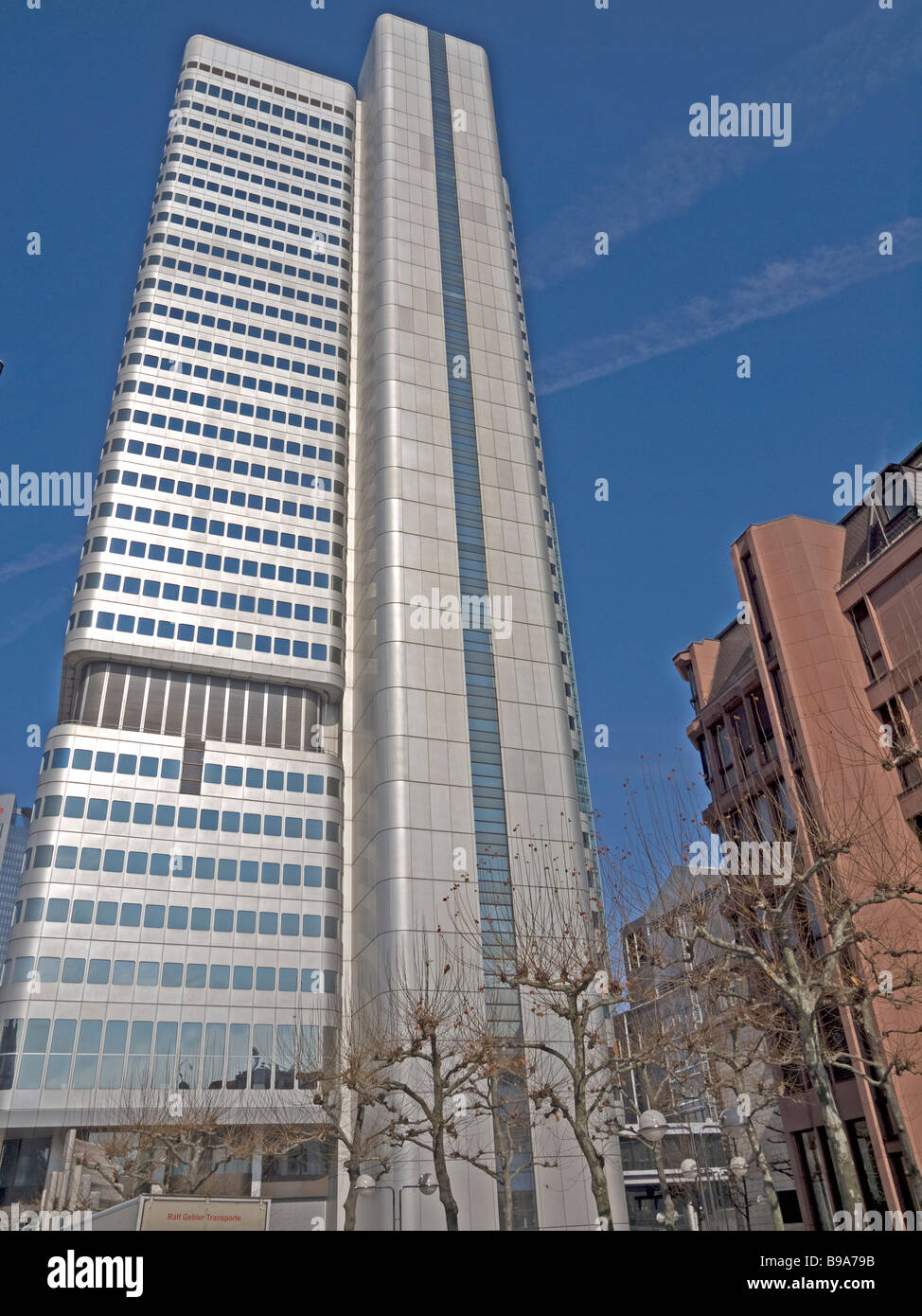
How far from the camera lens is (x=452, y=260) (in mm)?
87562

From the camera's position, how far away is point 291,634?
72.5 meters

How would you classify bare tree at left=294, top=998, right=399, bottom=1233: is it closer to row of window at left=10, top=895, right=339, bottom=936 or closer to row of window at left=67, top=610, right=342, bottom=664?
row of window at left=10, top=895, right=339, bottom=936

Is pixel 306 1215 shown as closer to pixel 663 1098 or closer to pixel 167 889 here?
pixel 167 889

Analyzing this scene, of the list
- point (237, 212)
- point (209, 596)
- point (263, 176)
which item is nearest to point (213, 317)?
point (237, 212)

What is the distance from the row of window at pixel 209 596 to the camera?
68.0m

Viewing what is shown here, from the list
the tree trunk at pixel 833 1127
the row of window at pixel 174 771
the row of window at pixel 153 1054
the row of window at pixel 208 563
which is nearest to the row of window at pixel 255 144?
the row of window at pixel 208 563

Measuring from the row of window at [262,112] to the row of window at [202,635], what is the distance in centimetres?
5703

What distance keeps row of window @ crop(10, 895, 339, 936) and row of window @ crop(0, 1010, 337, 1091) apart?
3.61m

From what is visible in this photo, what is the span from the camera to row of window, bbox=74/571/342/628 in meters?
68.0

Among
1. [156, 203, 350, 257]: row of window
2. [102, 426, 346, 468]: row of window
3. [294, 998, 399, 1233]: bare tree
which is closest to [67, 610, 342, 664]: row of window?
[102, 426, 346, 468]: row of window

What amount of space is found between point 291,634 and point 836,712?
4386 centimetres

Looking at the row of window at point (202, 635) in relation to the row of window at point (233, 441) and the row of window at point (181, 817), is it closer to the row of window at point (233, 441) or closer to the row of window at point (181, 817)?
the row of window at point (181, 817)
